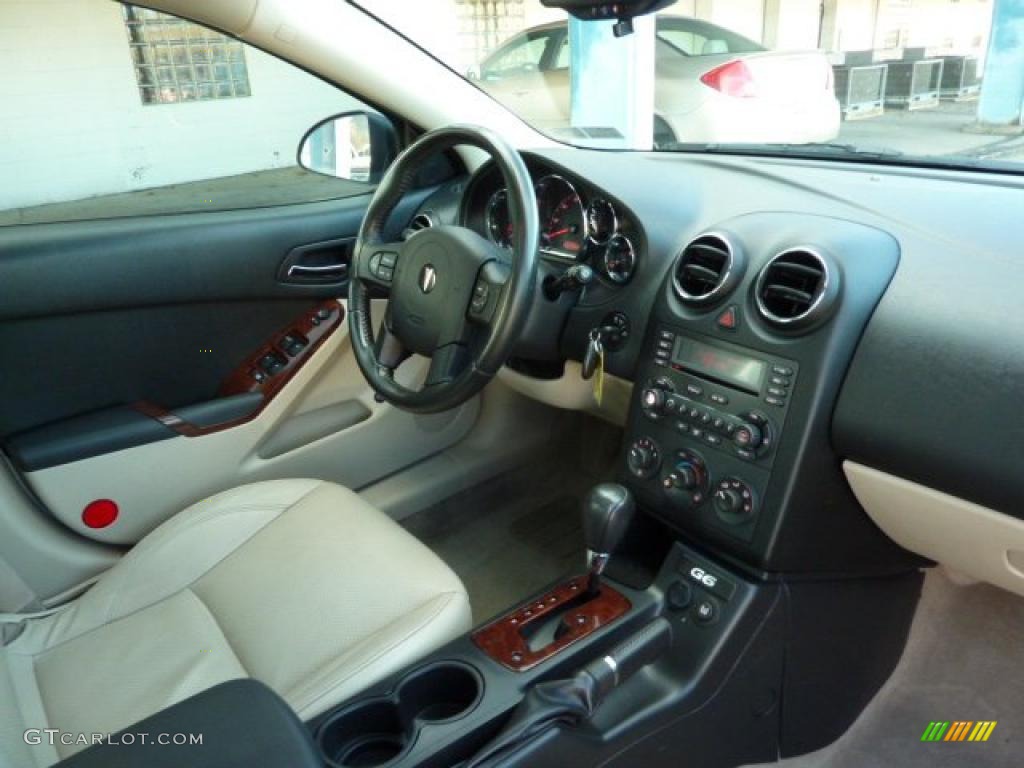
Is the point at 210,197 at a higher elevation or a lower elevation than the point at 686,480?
higher

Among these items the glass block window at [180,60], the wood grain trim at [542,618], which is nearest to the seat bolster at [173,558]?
the wood grain trim at [542,618]

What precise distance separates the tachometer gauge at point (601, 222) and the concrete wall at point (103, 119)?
2.20 ft

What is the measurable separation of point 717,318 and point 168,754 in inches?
38.6

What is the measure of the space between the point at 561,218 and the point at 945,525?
3.00 ft

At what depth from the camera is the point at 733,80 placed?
2412mm

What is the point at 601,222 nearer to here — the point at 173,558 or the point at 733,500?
the point at 733,500

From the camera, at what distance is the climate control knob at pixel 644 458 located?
4.78ft

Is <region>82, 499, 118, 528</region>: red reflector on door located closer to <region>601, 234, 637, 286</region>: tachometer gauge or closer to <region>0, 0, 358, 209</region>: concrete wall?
<region>0, 0, 358, 209</region>: concrete wall

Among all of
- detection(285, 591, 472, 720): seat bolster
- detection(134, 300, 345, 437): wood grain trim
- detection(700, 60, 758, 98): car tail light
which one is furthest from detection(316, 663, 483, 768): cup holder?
detection(700, 60, 758, 98): car tail light

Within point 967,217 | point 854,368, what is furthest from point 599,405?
point 967,217

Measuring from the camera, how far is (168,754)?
0.77 m

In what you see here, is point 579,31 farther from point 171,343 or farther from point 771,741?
point 771,741

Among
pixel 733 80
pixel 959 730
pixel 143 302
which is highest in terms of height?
pixel 733 80

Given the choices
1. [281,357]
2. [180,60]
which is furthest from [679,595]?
[180,60]
